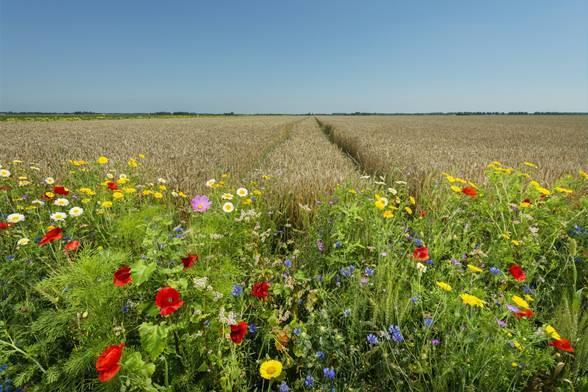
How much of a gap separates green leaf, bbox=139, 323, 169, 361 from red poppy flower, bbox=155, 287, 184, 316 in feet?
0.34

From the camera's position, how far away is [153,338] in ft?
3.78

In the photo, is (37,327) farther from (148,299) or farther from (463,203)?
(463,203)

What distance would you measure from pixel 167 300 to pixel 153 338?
6.6 inches

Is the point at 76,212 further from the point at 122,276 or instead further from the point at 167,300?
the point at 167,300

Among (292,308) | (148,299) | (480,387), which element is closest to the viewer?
(480,387)

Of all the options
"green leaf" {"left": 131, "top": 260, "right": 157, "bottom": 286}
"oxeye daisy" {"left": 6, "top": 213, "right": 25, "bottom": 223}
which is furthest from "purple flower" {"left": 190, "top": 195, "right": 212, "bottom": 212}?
"oxeye daisy" {"left": 6, "top": 213, "right": 25, "bottom": 223}

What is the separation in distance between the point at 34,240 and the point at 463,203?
4.14m

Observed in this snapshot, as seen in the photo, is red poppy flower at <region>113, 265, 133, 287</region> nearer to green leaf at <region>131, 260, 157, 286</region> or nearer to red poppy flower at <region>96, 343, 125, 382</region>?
green leaf at <region>131, 260, 157, 286</region>

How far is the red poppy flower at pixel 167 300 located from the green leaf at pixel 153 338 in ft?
0.34

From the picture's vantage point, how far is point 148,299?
155cm

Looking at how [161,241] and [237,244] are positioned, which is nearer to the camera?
Result: [161,241]

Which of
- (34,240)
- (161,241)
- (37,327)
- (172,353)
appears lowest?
(172,353)

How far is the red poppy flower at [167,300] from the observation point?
3.70ft

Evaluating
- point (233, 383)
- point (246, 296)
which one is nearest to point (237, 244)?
point (246, 296)
